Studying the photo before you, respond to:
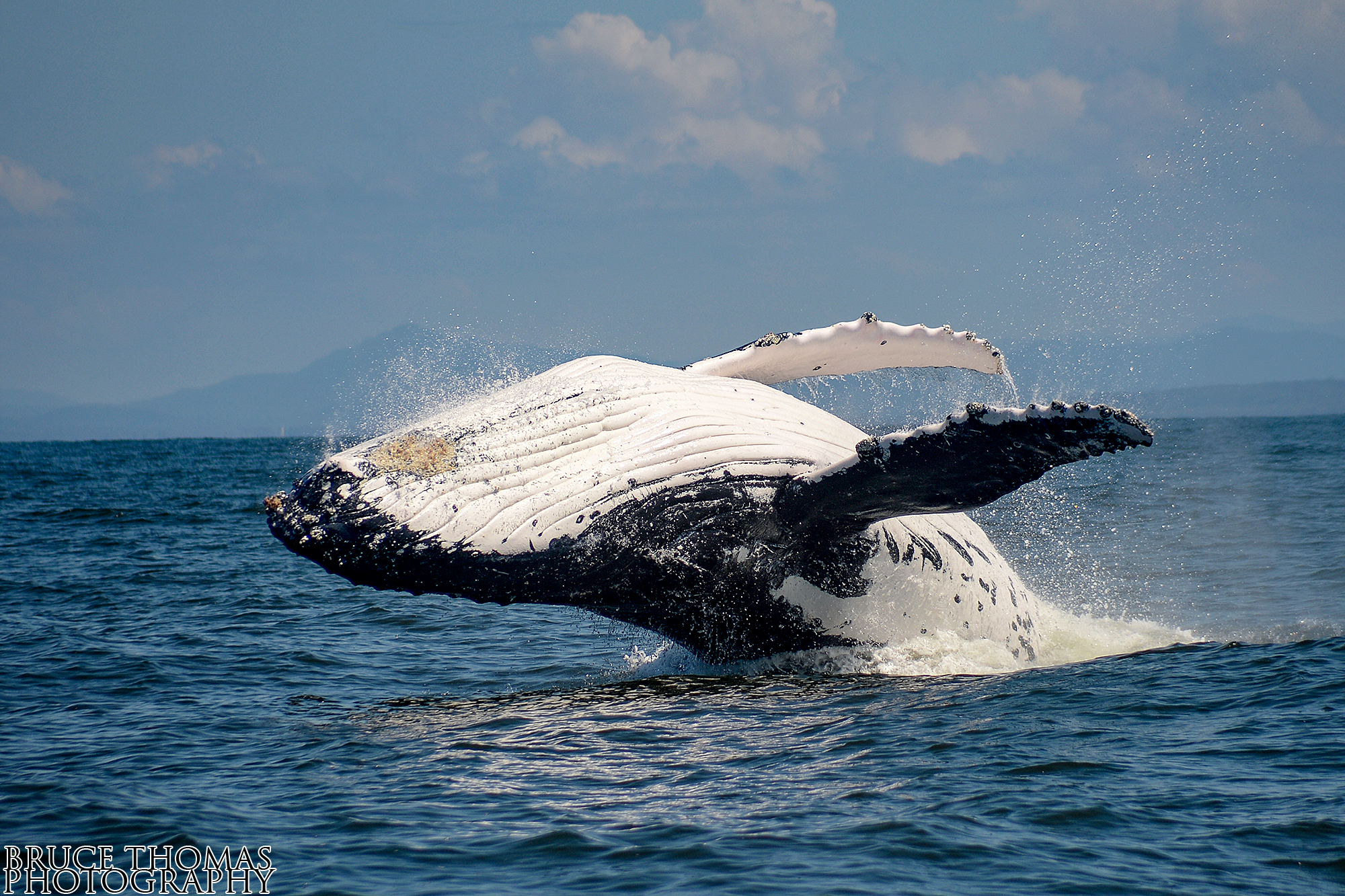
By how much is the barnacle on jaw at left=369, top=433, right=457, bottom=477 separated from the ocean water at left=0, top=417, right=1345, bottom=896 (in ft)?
5.53

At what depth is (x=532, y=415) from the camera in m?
6.72

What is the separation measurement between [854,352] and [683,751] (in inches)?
137

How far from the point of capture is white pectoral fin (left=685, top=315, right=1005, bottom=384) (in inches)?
323

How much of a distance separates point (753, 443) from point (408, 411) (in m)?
2.21

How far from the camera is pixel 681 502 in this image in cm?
681

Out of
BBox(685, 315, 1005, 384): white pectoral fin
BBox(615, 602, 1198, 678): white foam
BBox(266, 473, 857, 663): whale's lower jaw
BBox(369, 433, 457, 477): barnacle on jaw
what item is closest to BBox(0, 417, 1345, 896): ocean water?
BBox(615, 602, 1198, 678): white foam

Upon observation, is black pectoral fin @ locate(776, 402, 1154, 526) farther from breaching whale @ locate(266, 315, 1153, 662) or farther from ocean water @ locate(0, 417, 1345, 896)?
ocean water @ locate(0, 417, 1345, 896)

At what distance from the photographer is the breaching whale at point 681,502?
594 centimetres

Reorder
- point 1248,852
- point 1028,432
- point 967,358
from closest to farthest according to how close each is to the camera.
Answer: point 1248,852, point 1028,432, point 967,358

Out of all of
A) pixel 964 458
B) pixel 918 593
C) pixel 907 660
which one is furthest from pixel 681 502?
pixel 907 660

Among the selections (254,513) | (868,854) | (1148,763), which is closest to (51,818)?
(868,854)

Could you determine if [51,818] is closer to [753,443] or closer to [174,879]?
[174,879]

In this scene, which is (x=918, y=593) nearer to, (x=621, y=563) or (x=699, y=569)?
(x=699, y=569)

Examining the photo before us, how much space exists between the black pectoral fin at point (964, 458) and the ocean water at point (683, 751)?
1.36m
